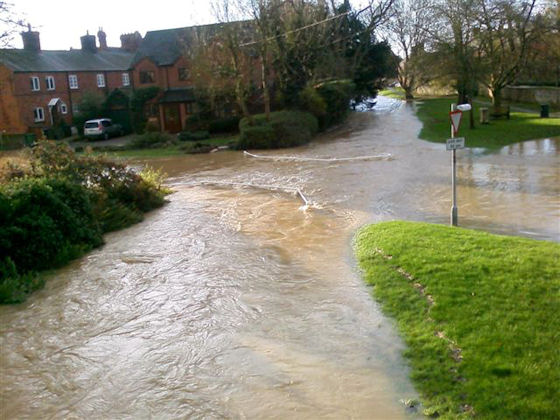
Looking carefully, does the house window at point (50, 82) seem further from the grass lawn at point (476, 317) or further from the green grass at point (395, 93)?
the grass lawn at point (476, 317)

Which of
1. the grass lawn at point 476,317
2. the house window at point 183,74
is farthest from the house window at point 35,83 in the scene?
the grass lawn at point 476,317

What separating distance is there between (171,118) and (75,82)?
11.3 metres

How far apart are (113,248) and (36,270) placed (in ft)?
6.56

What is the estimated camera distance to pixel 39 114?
45781 mm

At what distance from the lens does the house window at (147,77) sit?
150ft

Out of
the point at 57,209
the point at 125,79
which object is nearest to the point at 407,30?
the point at 125,79

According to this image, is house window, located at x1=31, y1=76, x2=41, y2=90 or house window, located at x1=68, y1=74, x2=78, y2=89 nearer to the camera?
house window, located at x1=31, y1=76, x2=41, y2=90

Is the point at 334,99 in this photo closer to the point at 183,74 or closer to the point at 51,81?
the point at 183,74

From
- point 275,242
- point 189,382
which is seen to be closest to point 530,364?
point 189,382

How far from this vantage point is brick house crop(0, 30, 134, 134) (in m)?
43.9

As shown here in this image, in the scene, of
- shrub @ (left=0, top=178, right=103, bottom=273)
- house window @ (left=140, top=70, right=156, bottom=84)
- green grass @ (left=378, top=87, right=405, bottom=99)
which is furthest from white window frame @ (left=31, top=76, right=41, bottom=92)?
green grass @ (left=378, top=87, right=405, bottom=99)

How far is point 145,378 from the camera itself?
671 centimetres

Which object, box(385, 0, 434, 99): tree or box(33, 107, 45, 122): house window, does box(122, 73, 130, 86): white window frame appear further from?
box(385, 0, 434, 99): tree

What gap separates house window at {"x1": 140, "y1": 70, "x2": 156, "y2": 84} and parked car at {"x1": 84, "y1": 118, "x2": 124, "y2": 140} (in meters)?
4.57
